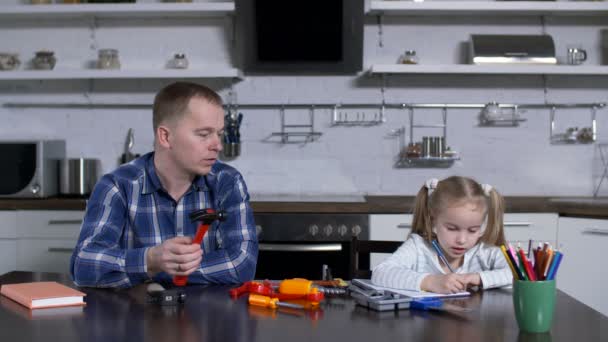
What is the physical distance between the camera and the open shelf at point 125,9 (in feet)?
12.1

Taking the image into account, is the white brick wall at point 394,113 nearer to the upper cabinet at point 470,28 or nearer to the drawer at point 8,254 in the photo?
the upper cabinet at point 470,28

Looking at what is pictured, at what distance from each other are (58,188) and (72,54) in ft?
2.47

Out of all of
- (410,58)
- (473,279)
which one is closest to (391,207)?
(410,58)

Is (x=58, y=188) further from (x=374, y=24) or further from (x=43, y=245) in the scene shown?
(x=374, y=24)

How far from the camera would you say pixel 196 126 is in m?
2.00

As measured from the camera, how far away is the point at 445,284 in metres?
1.68

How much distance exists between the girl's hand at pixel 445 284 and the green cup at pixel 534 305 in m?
0.30

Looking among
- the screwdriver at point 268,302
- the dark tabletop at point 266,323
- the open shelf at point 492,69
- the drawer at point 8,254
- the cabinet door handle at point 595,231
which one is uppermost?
the open shelf at point 492,69

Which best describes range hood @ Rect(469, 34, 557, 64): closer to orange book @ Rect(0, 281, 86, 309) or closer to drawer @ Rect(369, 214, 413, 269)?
drawer @ Rect(369, 214, 413, 269)

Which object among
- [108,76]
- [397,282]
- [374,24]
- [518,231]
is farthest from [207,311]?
[374,24]

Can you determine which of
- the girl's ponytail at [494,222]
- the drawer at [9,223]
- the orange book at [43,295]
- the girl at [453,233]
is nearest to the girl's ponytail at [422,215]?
the girl at [453,233]

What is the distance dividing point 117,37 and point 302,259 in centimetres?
162

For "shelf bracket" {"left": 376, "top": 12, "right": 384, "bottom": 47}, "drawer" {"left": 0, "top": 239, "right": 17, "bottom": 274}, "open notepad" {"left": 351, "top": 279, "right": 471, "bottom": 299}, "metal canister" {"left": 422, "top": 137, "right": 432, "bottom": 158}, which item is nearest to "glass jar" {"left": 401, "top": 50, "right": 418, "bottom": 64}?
"shelf bracket" {"left": 376, "top": 12, "right": 384, "bottom": 47}

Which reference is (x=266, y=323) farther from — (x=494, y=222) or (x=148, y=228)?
(x=494, y=222)
